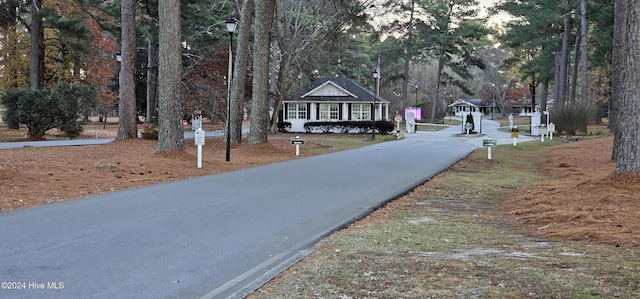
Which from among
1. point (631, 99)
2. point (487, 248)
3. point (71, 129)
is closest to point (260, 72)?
point (71, 129)

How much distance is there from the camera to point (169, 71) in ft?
57.6

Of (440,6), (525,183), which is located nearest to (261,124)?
(525,183)

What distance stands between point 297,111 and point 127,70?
2619 cm

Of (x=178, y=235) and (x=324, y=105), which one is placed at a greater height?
(x=324, y=105)

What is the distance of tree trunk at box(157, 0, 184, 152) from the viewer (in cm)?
1748

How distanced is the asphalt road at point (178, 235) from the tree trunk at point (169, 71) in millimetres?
4030

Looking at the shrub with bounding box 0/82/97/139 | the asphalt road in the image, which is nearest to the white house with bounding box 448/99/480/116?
the shrub with bounding box 0/82/97/139

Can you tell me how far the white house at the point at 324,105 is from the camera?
1913 inches

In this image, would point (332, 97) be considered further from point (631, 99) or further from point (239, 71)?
point (631, 99)

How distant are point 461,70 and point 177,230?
60.9 meters

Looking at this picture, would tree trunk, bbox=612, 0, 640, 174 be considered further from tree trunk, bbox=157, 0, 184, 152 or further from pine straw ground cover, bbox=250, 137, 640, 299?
tree trunk, bbox=157, 0, 184, 152

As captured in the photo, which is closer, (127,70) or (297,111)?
(127,70)

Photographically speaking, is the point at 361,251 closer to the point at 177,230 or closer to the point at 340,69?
the point at 177,230

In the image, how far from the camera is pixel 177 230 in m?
7.83
